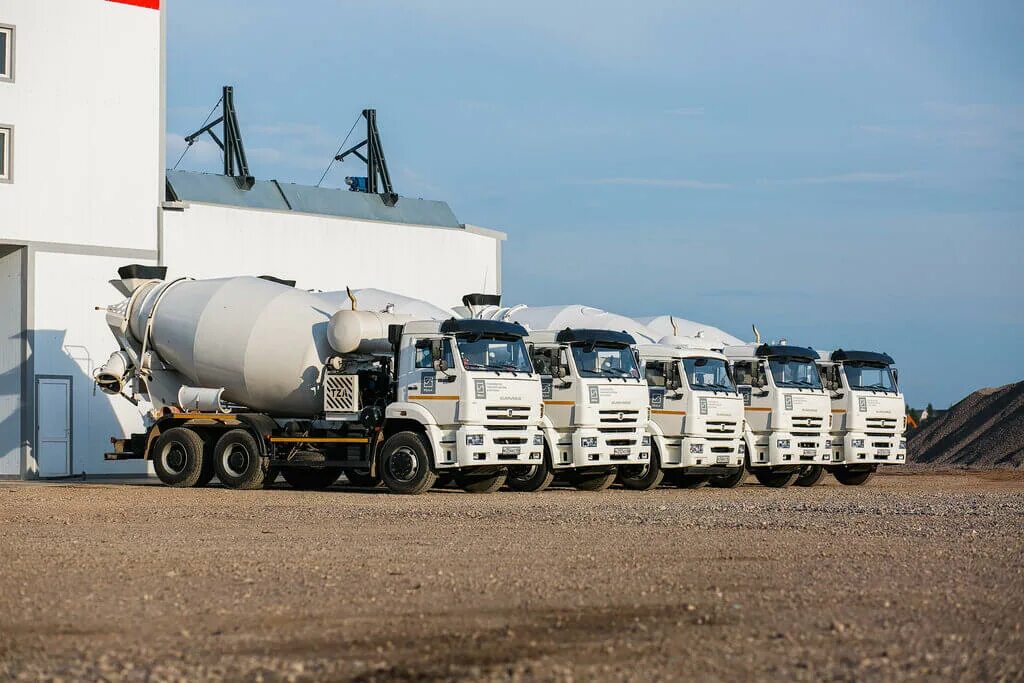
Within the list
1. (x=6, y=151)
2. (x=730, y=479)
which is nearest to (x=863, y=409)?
(x=730, y=479)

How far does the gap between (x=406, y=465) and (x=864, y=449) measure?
9.92 metres

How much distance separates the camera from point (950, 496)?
24.2 meters

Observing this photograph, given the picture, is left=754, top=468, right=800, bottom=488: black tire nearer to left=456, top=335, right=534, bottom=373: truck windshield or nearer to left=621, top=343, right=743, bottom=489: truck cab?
left=621, top=343, right=743, bottom=489: truck cab

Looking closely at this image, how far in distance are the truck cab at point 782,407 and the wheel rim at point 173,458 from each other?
33.8 feet

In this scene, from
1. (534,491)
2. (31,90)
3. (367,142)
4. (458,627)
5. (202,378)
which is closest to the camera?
(458,627)

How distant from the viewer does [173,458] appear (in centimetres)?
2773

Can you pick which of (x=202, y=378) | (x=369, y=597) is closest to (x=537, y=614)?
(x=369, y=597)

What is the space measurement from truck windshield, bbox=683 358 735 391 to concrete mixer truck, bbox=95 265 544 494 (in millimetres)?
3782

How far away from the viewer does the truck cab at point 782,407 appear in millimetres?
28469

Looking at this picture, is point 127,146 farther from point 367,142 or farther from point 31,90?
point 367,142

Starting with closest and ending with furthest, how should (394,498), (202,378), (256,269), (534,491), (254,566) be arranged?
1. (254,566)
2. (394,498)
3. (534,491)
4. (202,378)
5. (256,269)

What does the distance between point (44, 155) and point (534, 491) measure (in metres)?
14.0

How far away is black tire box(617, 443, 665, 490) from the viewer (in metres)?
27.2

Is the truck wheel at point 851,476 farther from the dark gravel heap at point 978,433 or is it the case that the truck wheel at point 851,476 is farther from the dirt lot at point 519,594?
the dark gravel heap at point 978,433
